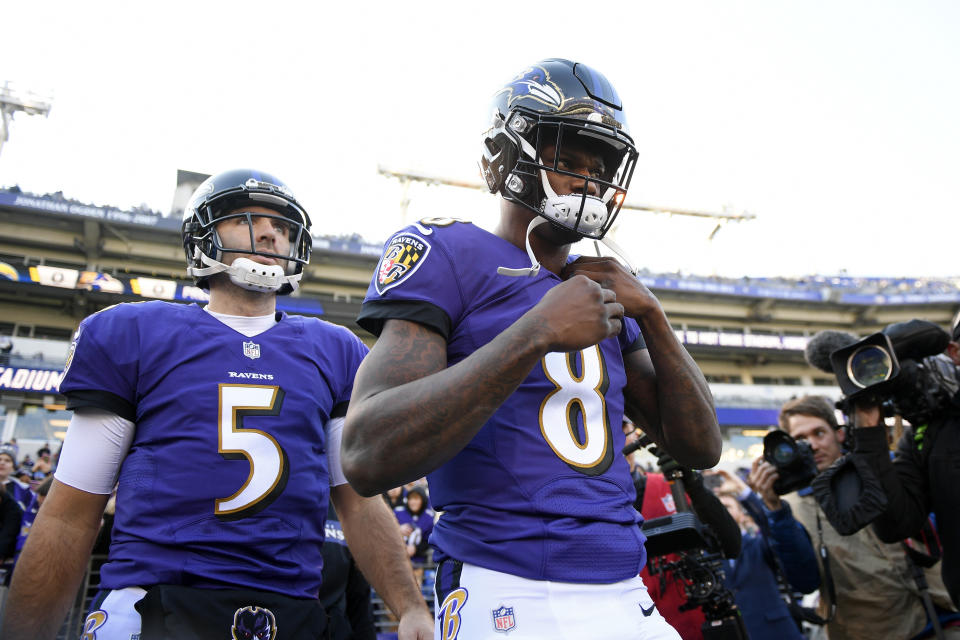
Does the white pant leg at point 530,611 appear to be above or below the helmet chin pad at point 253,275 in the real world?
below

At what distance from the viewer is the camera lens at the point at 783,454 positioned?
3334mm

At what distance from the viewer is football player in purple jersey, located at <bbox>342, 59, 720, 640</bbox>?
1.21 meters

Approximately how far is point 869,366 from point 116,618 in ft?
9.82

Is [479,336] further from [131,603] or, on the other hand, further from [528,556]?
[131,603]

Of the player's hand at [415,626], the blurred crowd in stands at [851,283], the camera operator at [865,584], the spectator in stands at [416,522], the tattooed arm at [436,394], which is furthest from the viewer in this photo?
the blurred crowd in stands at [851,283]

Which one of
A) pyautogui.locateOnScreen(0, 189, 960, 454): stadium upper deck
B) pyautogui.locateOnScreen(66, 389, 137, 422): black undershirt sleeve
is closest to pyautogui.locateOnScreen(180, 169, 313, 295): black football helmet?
pyautogui.locateOnScreen(66, 389, 137, 422): black undershirt sleeve

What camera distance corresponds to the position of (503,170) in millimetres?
1703

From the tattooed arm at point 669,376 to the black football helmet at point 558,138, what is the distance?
12cm

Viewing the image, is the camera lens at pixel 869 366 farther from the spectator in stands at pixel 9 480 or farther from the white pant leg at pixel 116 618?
the spectator in stands at pixel 9 480

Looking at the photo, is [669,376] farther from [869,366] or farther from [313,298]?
[313,298]

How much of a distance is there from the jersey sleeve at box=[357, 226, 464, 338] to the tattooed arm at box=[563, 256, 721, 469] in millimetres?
348

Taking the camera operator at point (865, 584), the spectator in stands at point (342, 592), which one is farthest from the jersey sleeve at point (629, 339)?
the camera operator at point (865, 584)

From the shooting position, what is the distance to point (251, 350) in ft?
6.71

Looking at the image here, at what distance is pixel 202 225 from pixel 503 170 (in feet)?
4.03
